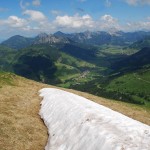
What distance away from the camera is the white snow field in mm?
20453

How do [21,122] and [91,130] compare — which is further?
[21,122]

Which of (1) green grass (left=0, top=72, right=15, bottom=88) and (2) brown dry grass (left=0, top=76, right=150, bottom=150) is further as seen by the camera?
(1) green grass (left=0, top=72, right=15, bottom=88)

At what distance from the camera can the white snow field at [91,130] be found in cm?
2045

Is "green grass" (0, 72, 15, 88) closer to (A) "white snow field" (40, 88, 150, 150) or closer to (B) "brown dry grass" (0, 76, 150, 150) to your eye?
(B) "brown dry grass" (0, 76, 150, 150)

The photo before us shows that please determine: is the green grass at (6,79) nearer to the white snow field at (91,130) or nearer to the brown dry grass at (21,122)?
the brown dry grass at (21,122)

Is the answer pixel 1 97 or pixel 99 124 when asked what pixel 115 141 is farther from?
pixel 1 97

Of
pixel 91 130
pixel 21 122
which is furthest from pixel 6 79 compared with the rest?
Result: pixel 91 130

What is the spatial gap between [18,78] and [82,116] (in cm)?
4477

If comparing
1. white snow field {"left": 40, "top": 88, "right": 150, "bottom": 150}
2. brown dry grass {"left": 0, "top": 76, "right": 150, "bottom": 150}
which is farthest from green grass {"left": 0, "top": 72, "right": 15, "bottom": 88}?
white snow field {"left": 40, "top": 88, "right": 150, "bottom": 150}

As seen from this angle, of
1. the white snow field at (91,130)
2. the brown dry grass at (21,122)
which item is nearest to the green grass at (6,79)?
the brown dry grass at (21,122)

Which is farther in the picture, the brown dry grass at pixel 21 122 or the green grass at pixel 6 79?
the green grass at pixel 6 79

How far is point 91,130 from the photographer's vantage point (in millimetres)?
24234

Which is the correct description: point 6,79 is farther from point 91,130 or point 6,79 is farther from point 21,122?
point 91,130

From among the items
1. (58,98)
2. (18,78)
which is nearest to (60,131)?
(58,98)
